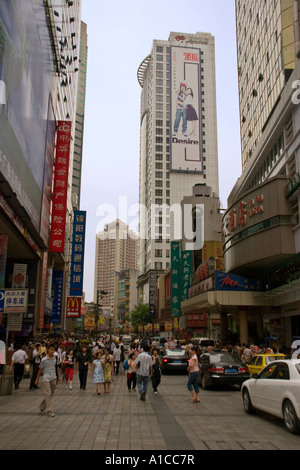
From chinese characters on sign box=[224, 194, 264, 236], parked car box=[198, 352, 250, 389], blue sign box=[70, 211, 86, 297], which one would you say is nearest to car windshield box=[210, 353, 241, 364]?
parked car box=[198, 352, 250, 389]

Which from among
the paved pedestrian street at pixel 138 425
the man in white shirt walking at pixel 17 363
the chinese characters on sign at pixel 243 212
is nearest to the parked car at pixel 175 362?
the paved pedestrian street at pixel 138 425

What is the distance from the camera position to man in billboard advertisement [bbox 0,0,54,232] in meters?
19.8

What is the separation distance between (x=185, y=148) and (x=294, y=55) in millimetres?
82396

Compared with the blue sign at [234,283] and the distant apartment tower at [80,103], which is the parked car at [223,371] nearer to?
the blue sign at [234,283]

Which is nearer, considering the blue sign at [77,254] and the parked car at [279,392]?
the parked car at [279,392]

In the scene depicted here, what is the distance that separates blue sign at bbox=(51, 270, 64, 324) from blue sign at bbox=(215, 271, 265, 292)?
22068mm

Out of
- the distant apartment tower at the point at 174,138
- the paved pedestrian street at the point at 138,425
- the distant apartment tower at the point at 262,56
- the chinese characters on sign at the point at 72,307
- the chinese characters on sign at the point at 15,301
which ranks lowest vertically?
the paved pedestrian street at the point at 138,425

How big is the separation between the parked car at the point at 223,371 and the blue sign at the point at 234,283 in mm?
19137

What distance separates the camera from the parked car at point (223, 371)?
Result: 49.5ft

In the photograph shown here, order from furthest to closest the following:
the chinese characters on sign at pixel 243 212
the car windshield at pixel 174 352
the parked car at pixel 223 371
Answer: the chinese characters on sign at pixel 243 212
the car windshield at pixel 174 352
the parked car at pixel 223 371

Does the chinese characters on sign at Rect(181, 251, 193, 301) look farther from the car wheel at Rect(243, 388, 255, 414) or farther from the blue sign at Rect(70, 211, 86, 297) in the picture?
the car wheel at Rect(243, 388, 255, 414)

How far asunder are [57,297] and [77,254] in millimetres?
8479
